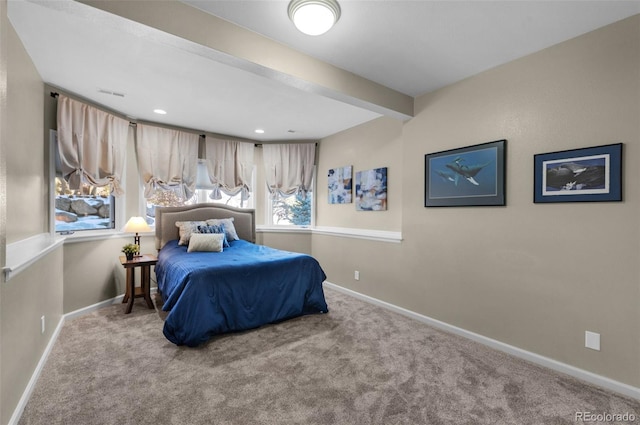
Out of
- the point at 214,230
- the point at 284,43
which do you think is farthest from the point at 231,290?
the point at 284,43

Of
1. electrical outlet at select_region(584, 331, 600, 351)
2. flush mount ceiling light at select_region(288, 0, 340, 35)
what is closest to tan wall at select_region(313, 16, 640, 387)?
electrical outlet at select_region(584, 331, 600, 351)

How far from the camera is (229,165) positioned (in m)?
4.92

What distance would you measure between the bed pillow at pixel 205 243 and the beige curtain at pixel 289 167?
1.67 meters

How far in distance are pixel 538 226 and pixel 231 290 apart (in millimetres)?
2756

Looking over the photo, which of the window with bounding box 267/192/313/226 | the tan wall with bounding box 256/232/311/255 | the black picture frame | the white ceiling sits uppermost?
the white ceiling

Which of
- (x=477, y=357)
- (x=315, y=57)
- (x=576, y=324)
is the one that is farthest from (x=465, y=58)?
(x=477, y=357)

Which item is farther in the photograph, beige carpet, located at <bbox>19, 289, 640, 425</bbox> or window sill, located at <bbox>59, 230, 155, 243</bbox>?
window sill, located at <bbox>59, 230, 155, 243</bbox>

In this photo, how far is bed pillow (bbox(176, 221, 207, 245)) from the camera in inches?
158

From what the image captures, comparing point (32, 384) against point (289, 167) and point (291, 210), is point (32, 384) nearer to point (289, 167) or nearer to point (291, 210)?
point (291, 210)

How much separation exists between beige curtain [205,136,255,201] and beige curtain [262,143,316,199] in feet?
1.08

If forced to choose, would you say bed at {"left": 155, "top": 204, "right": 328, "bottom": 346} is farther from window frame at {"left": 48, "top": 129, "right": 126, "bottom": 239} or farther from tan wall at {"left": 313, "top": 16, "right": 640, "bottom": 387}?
tan wall at {"left": 313, "top": 16, "right": 640, "bottom": 387}

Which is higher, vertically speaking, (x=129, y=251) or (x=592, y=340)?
(x=129, y=251)

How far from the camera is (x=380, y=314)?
3.44m

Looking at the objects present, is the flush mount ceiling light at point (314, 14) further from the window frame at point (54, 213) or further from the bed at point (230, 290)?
the window frame at point (54, 213)
